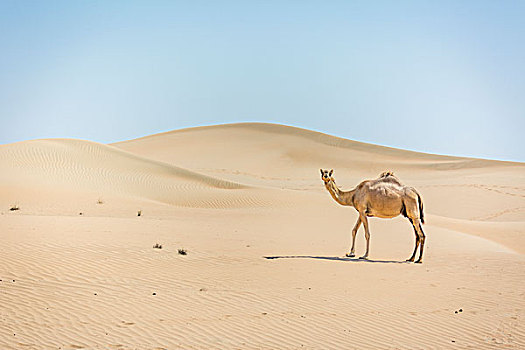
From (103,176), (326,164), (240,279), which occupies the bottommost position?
(240,279)

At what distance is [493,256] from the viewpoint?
15578 millimetres

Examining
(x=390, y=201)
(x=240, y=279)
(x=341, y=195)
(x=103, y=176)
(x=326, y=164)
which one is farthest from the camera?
(x=326, y=164)

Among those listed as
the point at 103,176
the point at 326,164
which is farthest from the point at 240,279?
the point at 326,164

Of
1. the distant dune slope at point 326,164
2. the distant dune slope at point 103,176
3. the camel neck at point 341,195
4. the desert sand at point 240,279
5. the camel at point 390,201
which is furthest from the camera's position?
the distant dune slope at point 326,164

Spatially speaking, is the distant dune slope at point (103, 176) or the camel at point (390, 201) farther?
the distant dune slope at point (103, 176)

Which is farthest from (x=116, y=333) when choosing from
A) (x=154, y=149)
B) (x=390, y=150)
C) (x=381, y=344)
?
(x=390, y=150)

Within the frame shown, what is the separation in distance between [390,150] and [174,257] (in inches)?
3163

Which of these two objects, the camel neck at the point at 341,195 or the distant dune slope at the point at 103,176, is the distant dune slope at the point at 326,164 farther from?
the camel neck at the point at 341,195

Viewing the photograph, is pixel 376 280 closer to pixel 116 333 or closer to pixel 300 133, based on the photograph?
pixel 116 333

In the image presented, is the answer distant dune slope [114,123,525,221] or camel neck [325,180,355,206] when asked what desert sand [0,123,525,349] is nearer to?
camel neck [325,180,355,206]

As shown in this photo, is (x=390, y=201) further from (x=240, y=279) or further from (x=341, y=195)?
(x=240, y=279)

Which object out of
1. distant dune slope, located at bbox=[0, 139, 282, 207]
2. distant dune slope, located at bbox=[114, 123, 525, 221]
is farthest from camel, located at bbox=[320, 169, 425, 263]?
distant dune slope, located at bbox=[114, 123, 525, 221]

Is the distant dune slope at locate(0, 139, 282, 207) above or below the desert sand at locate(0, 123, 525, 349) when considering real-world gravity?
above

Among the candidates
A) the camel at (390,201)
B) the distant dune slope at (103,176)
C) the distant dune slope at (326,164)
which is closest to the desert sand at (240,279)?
the distant dune slope at (103,176)
